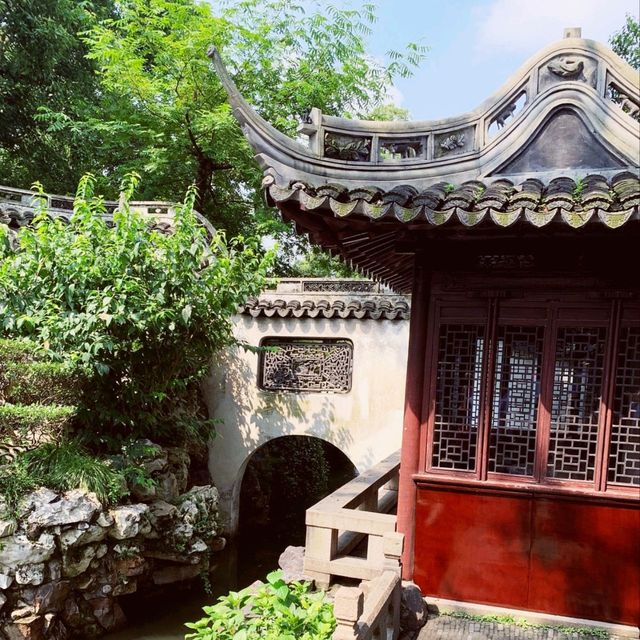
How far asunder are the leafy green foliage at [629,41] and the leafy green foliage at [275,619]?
562 inches

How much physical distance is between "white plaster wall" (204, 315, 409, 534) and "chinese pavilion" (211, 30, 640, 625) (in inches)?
202

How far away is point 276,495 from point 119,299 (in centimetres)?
735

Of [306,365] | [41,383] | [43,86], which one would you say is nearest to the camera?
[41,383]

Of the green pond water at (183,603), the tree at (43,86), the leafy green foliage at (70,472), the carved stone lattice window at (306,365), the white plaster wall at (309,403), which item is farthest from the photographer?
the tree at (43,86)

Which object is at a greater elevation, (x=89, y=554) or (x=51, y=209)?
(x=51, y=209)

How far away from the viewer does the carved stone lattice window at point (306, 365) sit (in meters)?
9.08

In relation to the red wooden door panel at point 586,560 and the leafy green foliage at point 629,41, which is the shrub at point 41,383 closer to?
the red wooden door panel at point 586,560

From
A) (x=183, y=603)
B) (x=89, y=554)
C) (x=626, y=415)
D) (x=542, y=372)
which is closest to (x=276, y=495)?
(x=183, y=603)

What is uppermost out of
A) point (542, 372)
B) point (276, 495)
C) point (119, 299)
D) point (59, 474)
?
point (119, 299)

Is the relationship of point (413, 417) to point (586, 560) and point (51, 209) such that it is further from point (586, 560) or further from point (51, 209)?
point (51, 209)

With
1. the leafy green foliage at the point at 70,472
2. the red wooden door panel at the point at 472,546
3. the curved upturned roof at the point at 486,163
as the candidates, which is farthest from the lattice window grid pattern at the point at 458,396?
the leafy green foliage at the point at 70,472

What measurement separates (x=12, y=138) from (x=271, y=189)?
11132 mm

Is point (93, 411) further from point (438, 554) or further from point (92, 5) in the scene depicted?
point (92, 5)

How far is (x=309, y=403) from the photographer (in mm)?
9156
